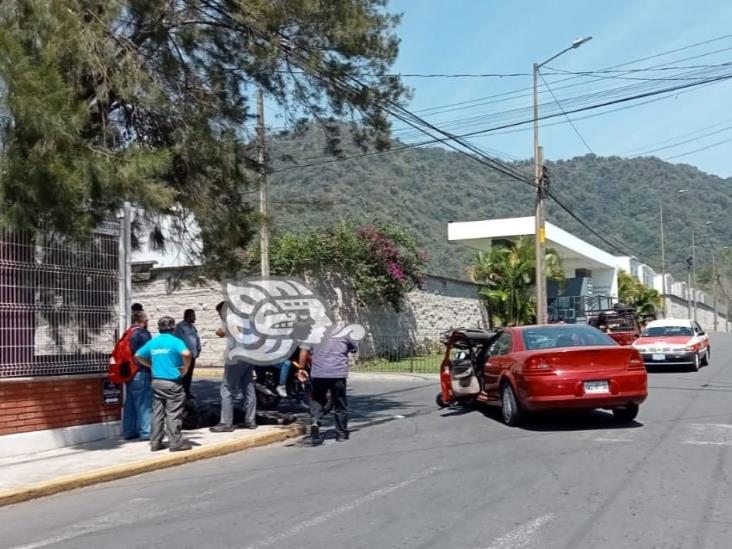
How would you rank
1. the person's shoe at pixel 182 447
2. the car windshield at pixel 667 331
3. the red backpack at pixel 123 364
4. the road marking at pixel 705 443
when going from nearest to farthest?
the road marking at pixel 705 443 < the person's shoe at pixel 182 447 < the red backpack at pixel 123 364 < the car windshield at pixel 667 331

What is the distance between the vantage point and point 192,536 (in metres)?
6.81

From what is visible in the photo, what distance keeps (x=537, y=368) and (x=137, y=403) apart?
5.58 meters

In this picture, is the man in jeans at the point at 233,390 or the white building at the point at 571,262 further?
the white building at the point at 571,262

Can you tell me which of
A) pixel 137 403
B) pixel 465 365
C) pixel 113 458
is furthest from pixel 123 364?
pixel 465 365

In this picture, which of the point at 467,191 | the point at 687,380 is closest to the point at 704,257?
the point at 467,191

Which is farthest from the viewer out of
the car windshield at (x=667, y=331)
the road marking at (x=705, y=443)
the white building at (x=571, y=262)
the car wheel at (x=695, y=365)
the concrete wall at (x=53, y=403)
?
the white building at (x=571, y=262)

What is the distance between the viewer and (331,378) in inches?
457

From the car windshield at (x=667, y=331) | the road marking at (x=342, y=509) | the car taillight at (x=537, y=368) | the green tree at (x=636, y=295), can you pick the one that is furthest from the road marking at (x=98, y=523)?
the green tree at (x=636, y=295)

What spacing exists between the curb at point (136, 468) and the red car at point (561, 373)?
3.13 meters

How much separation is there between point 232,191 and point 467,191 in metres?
79.3

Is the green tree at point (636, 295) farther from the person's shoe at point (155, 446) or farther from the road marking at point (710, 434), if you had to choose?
the person's shoe at point (155, 446)

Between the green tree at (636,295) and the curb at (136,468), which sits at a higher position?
the green tree at (636,295)

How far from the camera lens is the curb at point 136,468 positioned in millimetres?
8719

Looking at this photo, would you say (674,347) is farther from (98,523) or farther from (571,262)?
(571,262)
